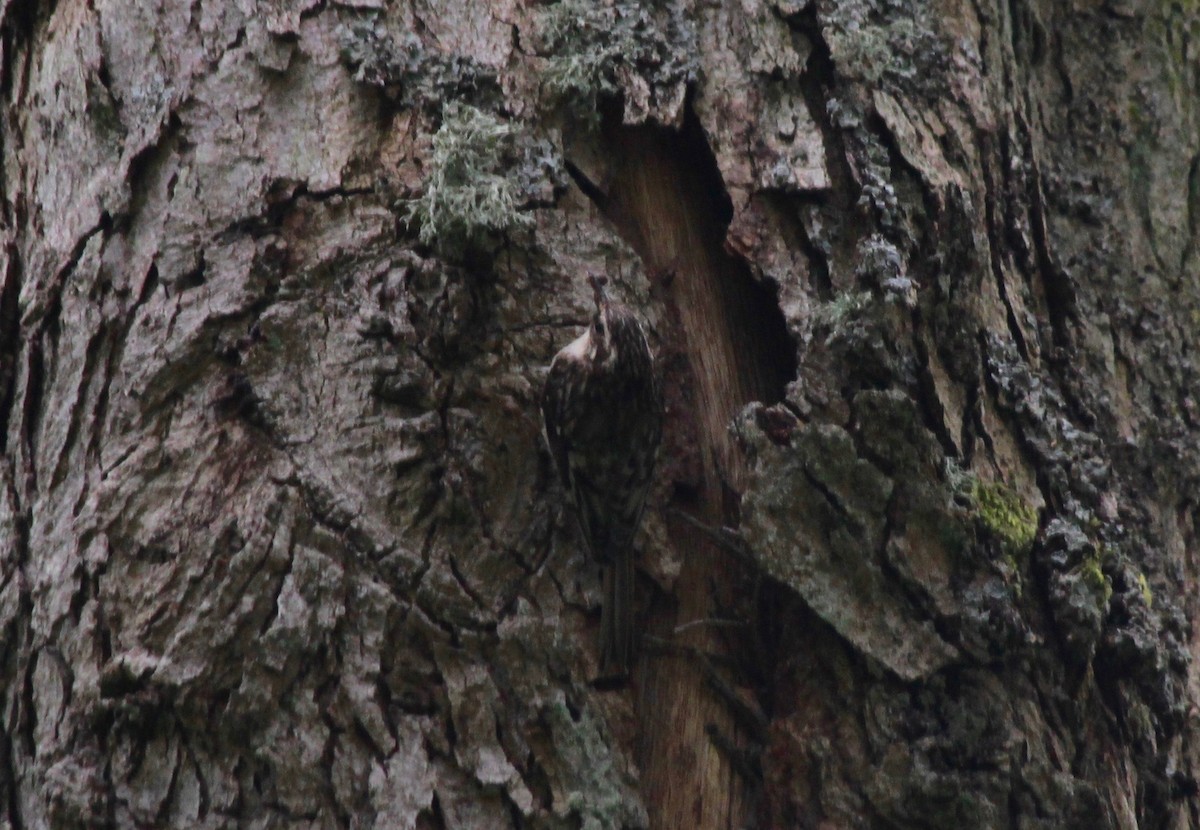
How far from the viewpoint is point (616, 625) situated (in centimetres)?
220

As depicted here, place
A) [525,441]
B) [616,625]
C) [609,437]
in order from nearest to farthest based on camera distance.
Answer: [616,625] < [525,441] < [609,437]

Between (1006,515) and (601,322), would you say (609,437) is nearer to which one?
(601,322)

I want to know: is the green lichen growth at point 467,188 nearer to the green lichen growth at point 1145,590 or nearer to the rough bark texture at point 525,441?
the rough bark texture at point 525,441

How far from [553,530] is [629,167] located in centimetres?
79

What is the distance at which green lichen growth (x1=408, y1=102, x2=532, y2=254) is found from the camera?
88.6 inches

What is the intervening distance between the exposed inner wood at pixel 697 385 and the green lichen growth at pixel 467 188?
27 cm

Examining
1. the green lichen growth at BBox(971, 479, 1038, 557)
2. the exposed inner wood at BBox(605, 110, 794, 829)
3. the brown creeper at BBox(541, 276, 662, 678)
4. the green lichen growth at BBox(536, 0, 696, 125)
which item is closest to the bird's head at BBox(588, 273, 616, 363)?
the brown creeper at BBox(541, 276, 662, 678)

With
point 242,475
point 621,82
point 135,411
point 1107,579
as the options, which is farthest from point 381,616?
point 1107,579

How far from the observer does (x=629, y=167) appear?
2533mm

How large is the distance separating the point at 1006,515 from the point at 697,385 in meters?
0.65

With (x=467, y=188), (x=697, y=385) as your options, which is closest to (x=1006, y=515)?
(x=697, y=385)

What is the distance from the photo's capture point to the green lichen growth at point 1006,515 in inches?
87.7

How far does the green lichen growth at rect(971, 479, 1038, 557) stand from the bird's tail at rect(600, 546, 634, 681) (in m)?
0.66

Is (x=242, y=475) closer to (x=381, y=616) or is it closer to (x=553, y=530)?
(x=381, y=616)
